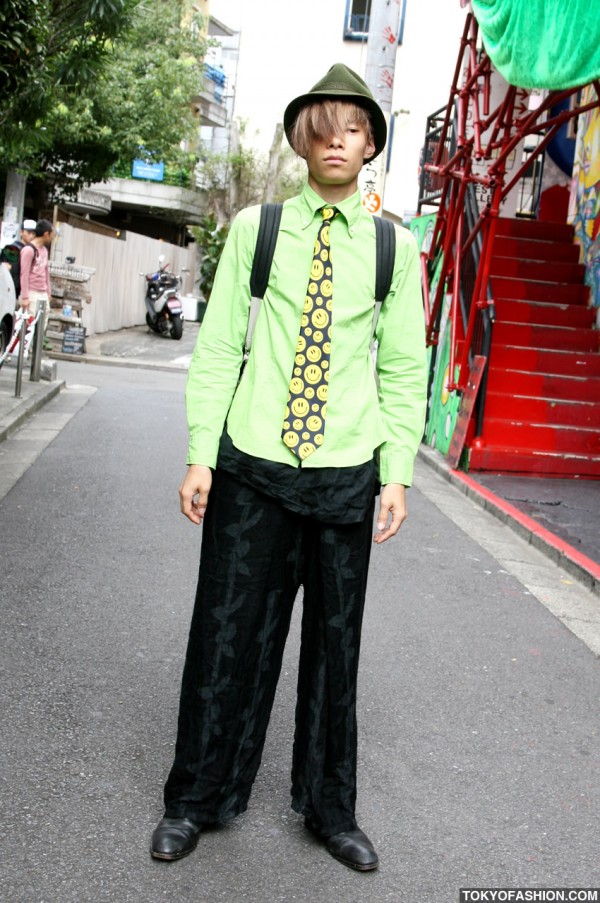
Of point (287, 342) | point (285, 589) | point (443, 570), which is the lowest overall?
point (443, 570)

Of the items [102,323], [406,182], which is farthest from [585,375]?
[406,182]

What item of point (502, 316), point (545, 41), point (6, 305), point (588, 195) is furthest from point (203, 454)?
point (588, 195)

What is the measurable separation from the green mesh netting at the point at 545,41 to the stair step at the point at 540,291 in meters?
3.81

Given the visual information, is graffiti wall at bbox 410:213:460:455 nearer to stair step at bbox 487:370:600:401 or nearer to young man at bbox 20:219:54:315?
stair step at bbox 487:370:600:401

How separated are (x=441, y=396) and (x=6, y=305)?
515 cm

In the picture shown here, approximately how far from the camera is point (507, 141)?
9.74 meters

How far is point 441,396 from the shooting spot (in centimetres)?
1212

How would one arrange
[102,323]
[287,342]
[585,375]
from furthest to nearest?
[102,323], [585,375], [287,342]

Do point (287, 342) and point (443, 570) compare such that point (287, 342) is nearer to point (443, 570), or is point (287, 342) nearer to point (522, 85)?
point (443, 570)

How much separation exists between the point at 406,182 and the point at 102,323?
42.6ft

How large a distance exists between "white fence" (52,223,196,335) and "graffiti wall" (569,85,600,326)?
11.1 metres

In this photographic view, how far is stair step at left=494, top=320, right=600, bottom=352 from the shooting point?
11.5 m

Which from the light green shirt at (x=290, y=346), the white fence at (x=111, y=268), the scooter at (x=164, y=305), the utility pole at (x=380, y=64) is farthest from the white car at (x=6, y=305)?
the scooter at (x=164, y=305)

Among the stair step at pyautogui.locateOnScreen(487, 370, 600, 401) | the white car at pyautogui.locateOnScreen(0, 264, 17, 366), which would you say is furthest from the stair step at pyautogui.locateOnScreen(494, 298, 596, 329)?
the white car at pyautogui.locateOnScreen(0, 264, 17, 366)
